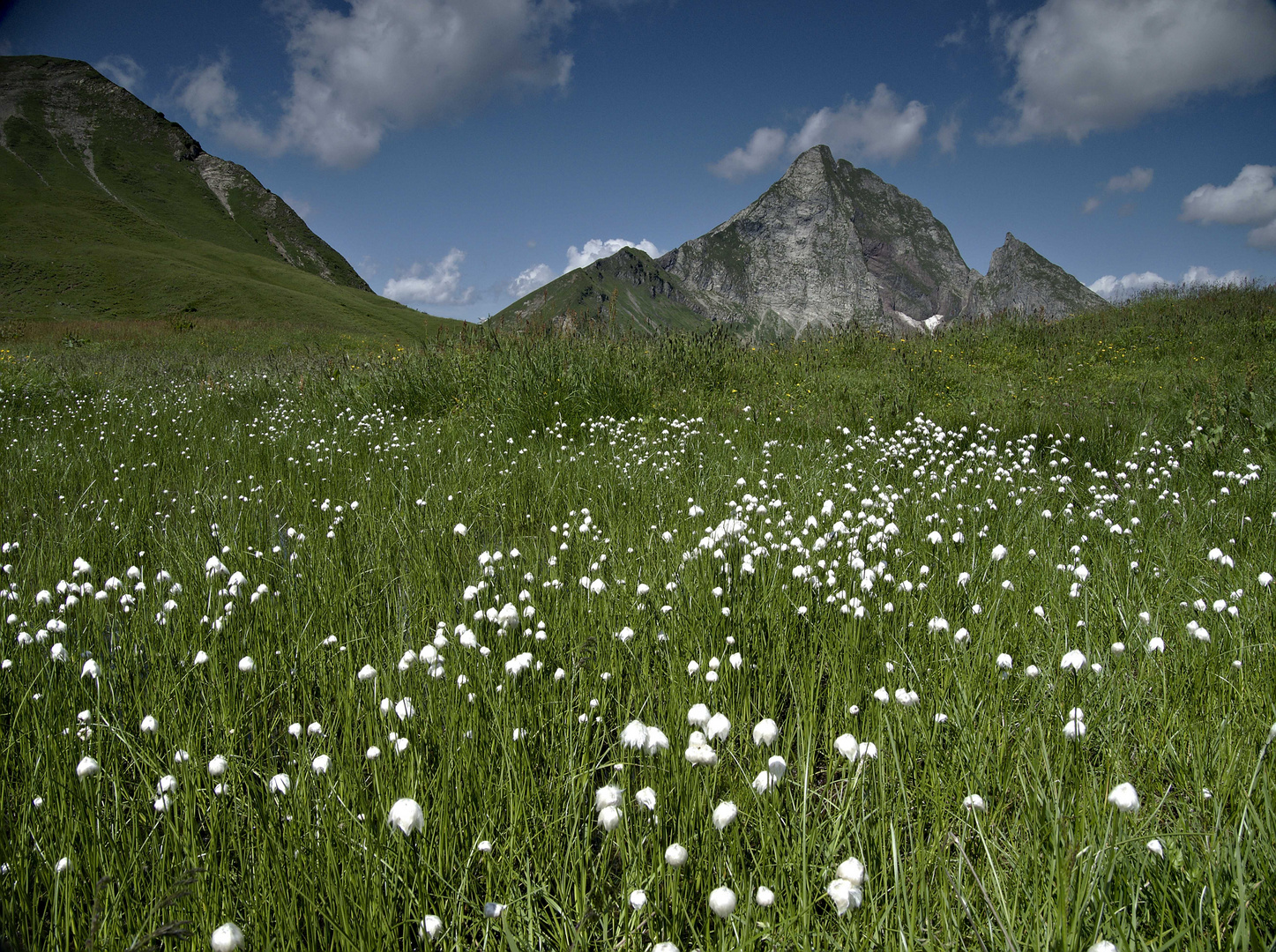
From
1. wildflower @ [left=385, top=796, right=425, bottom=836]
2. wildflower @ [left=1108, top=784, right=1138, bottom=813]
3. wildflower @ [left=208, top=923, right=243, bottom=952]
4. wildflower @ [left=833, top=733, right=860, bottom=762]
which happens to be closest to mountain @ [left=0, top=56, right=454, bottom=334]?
wildflower @ [left=385, top=796, right=425, bottom=836]

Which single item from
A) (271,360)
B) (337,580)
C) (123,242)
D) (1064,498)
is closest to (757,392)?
(1064,498)

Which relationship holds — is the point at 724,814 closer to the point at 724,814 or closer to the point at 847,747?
the point at 724,814

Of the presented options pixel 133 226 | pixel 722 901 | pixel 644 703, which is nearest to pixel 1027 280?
pixel 133 226

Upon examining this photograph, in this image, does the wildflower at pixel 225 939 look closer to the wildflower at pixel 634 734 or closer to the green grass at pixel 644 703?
the green grass at pixel 644 703

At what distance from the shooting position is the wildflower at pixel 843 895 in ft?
3.85

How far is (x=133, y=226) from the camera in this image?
80250 mm

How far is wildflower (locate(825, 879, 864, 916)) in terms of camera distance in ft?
3.85

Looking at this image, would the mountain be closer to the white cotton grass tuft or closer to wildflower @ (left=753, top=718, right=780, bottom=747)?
wildflower @ (left=753, top=718, right=780, bottom=747)

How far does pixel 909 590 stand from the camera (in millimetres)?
2848

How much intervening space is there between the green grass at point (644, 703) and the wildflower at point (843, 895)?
146 mm

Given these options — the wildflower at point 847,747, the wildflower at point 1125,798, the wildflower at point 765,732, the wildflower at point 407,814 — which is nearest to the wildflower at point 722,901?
the wildflower at point 765,732

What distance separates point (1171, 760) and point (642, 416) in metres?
6.58

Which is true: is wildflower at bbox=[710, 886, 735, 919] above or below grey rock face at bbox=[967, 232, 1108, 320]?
below

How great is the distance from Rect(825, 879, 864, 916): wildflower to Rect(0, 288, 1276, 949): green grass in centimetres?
15
